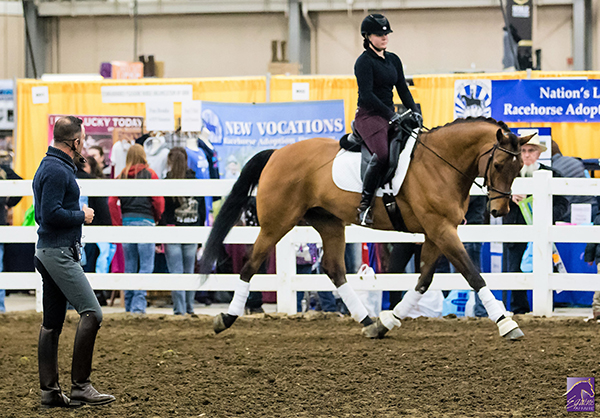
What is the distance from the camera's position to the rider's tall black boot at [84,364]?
4.56 metres

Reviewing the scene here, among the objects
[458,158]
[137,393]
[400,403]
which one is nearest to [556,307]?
[458,158]

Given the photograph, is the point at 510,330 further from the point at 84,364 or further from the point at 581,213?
the point at 581,213

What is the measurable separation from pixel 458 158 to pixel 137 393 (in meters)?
3.26

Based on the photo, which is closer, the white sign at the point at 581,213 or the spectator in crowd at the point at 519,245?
the spectator in crowd at the point at 519,245

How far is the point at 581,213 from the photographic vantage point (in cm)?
956

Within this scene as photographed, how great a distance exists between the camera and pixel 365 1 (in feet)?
68.5

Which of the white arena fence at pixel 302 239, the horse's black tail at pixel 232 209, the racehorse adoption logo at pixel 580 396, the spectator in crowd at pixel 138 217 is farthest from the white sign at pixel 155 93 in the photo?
the racehorse adoption logo at pixel 580 396

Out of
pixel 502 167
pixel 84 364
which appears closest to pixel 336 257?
pixel 502 167

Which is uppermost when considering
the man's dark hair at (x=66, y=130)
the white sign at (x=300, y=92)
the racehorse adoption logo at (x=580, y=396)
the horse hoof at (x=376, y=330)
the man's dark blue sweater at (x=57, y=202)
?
the white sign at (x=300, y=92)

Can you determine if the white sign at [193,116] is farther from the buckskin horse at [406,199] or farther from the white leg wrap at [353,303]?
the white leg wrap at [353,303]

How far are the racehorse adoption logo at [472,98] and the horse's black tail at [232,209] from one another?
4.46 meters

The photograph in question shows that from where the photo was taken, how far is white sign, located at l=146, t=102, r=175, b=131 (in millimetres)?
11562

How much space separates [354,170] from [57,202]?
118 inches

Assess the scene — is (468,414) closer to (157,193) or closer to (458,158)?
(458,158)
